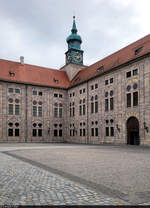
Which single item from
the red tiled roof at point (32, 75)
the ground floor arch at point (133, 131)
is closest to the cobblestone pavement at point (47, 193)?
the ground floor arch at point (133, 131)

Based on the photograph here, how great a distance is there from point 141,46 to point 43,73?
25.8 meters

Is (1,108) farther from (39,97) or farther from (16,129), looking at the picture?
(39,97)

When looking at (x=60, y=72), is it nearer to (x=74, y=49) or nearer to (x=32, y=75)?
(x=74, y=49)

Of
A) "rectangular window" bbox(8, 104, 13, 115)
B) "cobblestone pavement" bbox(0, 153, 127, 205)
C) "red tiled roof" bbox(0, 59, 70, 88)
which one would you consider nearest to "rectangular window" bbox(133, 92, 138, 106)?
"red tiled roof" bbox(0, 59, 70, 88)

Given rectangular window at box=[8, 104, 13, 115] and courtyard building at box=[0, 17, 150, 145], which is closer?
courtyard building at box=[0, 17, 150, 145]

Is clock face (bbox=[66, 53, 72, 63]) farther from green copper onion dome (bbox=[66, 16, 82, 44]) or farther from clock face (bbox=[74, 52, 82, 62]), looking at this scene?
green copper onion dome (bbox=[66, 16, 82, 44])

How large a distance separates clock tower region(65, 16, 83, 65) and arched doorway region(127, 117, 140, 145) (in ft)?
94.1

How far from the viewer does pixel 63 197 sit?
5.13m

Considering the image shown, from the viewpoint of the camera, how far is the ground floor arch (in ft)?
97.6

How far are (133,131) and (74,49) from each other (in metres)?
32.4

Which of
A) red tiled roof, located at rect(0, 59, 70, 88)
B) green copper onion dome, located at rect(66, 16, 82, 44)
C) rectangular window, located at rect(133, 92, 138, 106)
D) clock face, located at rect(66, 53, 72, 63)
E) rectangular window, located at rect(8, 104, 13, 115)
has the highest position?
green copper onion dome, located at rect(66, 16, 82, 44)

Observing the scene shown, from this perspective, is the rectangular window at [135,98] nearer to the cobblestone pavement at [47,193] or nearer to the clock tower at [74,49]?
the cobblestone pavement at [47,193]

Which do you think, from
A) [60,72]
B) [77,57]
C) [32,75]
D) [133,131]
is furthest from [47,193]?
[77,57]

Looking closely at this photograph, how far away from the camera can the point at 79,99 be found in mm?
44000
